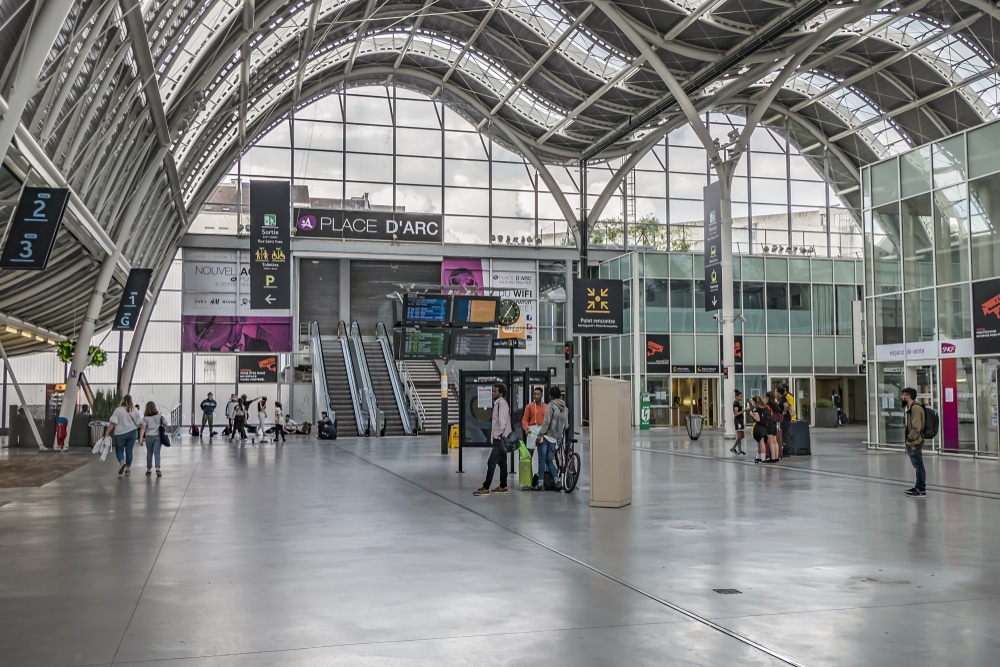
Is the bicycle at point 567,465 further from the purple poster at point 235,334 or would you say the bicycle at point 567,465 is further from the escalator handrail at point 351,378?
the purple poster at point 235,334

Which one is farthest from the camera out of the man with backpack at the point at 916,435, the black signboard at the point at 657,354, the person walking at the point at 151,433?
the black signboard at the point at 657,354

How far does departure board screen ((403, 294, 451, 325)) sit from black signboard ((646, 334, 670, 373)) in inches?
594

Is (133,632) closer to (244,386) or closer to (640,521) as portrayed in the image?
(640,521)

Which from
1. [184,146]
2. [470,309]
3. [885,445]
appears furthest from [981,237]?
[184,146]

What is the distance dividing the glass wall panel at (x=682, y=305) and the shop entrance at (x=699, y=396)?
247 cm

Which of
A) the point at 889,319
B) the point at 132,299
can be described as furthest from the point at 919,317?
the point at 132,299

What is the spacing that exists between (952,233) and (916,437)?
1282cm

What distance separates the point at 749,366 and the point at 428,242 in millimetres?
16596

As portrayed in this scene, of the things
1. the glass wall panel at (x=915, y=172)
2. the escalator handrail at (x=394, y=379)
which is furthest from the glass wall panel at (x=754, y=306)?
the glass wall panel at (x=915, y=172)

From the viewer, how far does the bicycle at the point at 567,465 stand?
49.3ft

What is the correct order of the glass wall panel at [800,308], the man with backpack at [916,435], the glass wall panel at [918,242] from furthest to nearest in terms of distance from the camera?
the glass wall panel at [800,308]
the glass wall panel at [918,242]
the man with backpack at [916,435]

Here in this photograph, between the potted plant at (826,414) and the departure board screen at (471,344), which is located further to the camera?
the potted plant at (826,414)

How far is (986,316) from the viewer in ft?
76.4

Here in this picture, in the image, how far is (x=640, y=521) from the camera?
1172 centimetres
